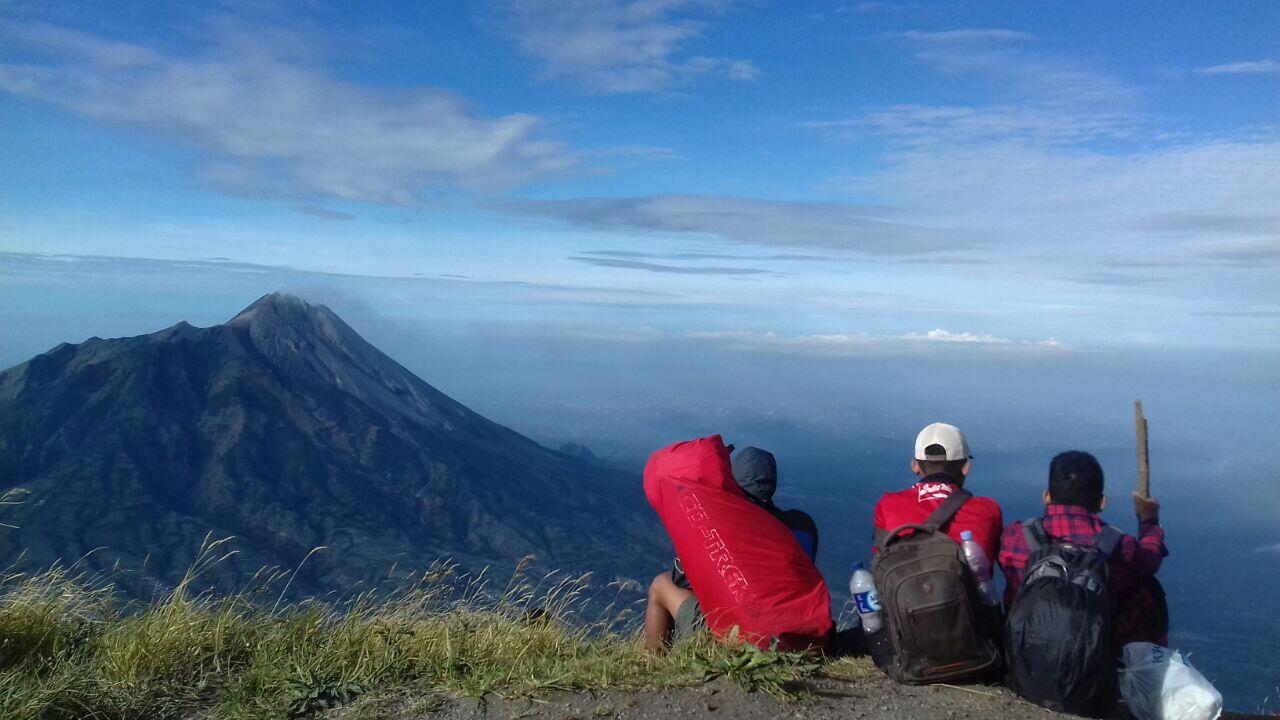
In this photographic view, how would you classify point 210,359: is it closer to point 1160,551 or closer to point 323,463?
point 323,463

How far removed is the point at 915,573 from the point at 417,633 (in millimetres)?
2852

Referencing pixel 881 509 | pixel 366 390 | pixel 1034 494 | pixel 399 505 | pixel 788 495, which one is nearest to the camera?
pixel 881 509

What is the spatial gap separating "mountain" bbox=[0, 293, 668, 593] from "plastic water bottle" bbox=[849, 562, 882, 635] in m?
107

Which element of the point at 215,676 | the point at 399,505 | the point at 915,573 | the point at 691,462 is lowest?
the point at 399,505

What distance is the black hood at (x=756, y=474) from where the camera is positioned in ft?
17.8

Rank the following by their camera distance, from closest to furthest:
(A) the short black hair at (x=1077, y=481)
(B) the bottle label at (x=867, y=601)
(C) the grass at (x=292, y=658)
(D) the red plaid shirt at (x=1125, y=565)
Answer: (C) the grass at (x=292, y=658) < (D) the red plaid shirt at (x=1125, y=565) < (A) the short black hair at (x=1077, y=481) < (B) the bottle label at (x=867, y=601)

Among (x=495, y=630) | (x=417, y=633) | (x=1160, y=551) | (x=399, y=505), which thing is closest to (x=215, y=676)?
(x=417, y=633)

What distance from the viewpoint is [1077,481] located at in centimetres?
459

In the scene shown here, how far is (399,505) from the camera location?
149 metres

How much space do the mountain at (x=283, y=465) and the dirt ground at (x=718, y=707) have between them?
107m

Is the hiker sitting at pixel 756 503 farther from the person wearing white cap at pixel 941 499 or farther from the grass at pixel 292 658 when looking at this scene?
the person wearing white cap at pixel 941 499

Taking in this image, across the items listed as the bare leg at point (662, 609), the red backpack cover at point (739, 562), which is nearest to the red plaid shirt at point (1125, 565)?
the red backpack cover at point (739, 562)

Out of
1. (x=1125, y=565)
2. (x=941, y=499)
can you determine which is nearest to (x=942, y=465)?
(x=941, y=499)

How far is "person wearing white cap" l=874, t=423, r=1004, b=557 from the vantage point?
4672 mm
